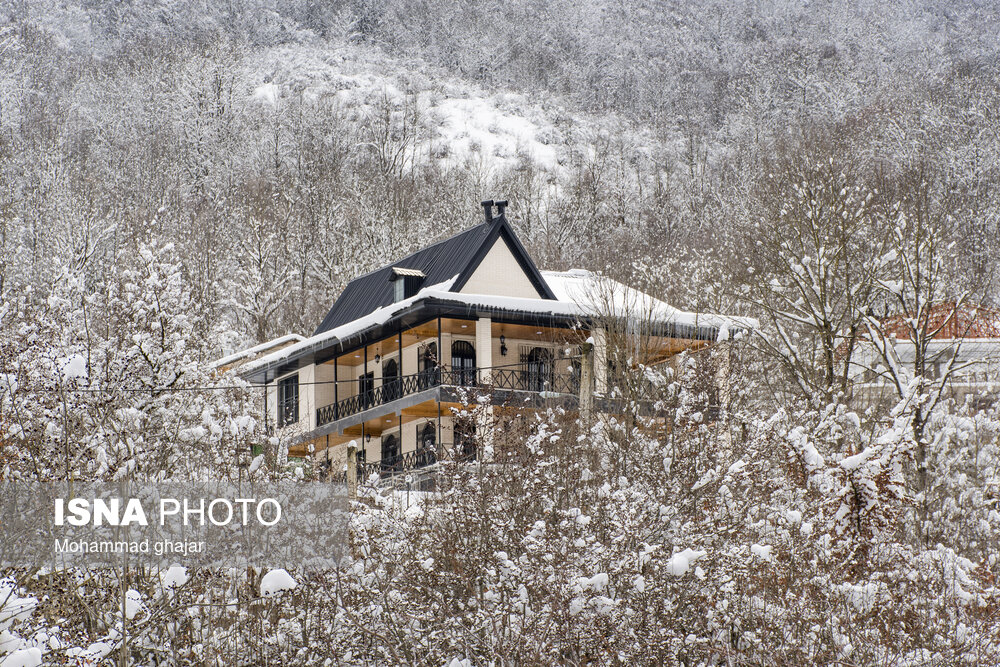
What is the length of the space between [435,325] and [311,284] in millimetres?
21544

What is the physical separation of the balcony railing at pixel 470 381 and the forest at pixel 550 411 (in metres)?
4.34

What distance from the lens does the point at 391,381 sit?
31062mm

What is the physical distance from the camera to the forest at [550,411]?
33.6 ft

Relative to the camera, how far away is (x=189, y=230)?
162 ft

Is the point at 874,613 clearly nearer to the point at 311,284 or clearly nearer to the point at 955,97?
the point at 311,284

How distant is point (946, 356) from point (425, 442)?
17.9 m

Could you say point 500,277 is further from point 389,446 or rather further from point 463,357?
point 389,446

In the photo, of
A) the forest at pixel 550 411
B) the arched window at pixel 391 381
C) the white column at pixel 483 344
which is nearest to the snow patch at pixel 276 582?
the forest at pixel 550 411

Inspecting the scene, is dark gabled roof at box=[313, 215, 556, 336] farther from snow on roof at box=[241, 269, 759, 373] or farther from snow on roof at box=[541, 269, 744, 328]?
snow on roof at box=[541, 269, 744, 328]

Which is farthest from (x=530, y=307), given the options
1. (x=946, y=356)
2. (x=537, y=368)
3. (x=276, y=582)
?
(x=276, y=582)

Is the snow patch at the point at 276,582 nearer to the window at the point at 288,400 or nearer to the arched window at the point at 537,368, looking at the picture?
the arched window at the point at 537,368

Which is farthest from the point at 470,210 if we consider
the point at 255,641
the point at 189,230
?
the point at 255,641

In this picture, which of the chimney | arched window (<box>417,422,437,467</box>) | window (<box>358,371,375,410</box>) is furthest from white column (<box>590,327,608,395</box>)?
window (<box>358,371,375,410</box>)

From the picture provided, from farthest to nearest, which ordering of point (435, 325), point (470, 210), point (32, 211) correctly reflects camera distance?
point (470, 210) < point (32, 211) < point (435, 325)
